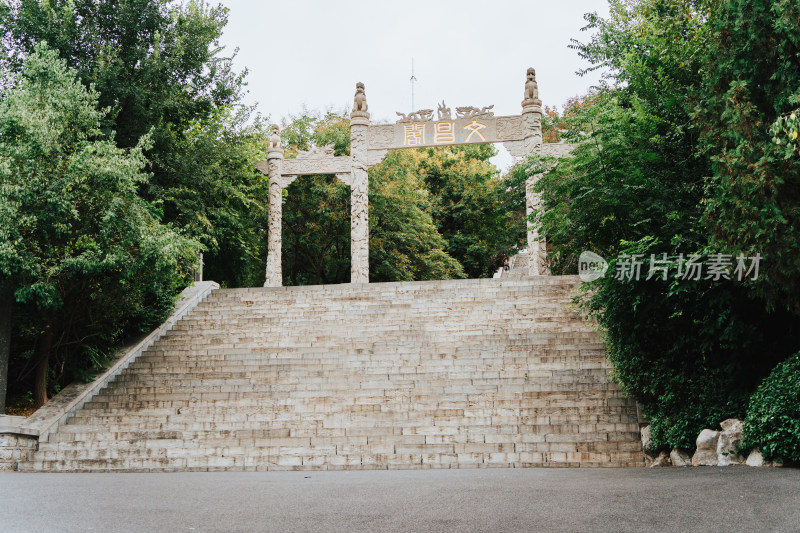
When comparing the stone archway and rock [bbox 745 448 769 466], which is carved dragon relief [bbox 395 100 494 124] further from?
rock [bbox 745 448 769 466]

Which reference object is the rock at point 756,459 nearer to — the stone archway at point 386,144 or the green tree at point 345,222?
the stone archway at point 386,144

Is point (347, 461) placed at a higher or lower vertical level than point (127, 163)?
lower

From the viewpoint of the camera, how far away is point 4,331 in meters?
11.5

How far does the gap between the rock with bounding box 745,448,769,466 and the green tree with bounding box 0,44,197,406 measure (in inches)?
362

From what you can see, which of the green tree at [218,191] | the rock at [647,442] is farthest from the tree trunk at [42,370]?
the rock at [647,442]

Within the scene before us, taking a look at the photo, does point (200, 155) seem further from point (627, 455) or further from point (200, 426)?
point (627, 455)

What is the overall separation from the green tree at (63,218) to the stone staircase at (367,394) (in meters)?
1.95

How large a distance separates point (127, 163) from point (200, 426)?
462 centimetres

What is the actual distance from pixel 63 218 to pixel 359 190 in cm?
1079

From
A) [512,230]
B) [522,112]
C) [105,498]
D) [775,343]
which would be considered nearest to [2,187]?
[105,498]

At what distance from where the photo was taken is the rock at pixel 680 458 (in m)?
8.59

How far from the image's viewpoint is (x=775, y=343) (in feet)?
28.3

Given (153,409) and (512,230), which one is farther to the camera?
(512,230)

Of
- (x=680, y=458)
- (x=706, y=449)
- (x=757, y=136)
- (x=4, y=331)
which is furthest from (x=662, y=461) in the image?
(x=4, y=331)
